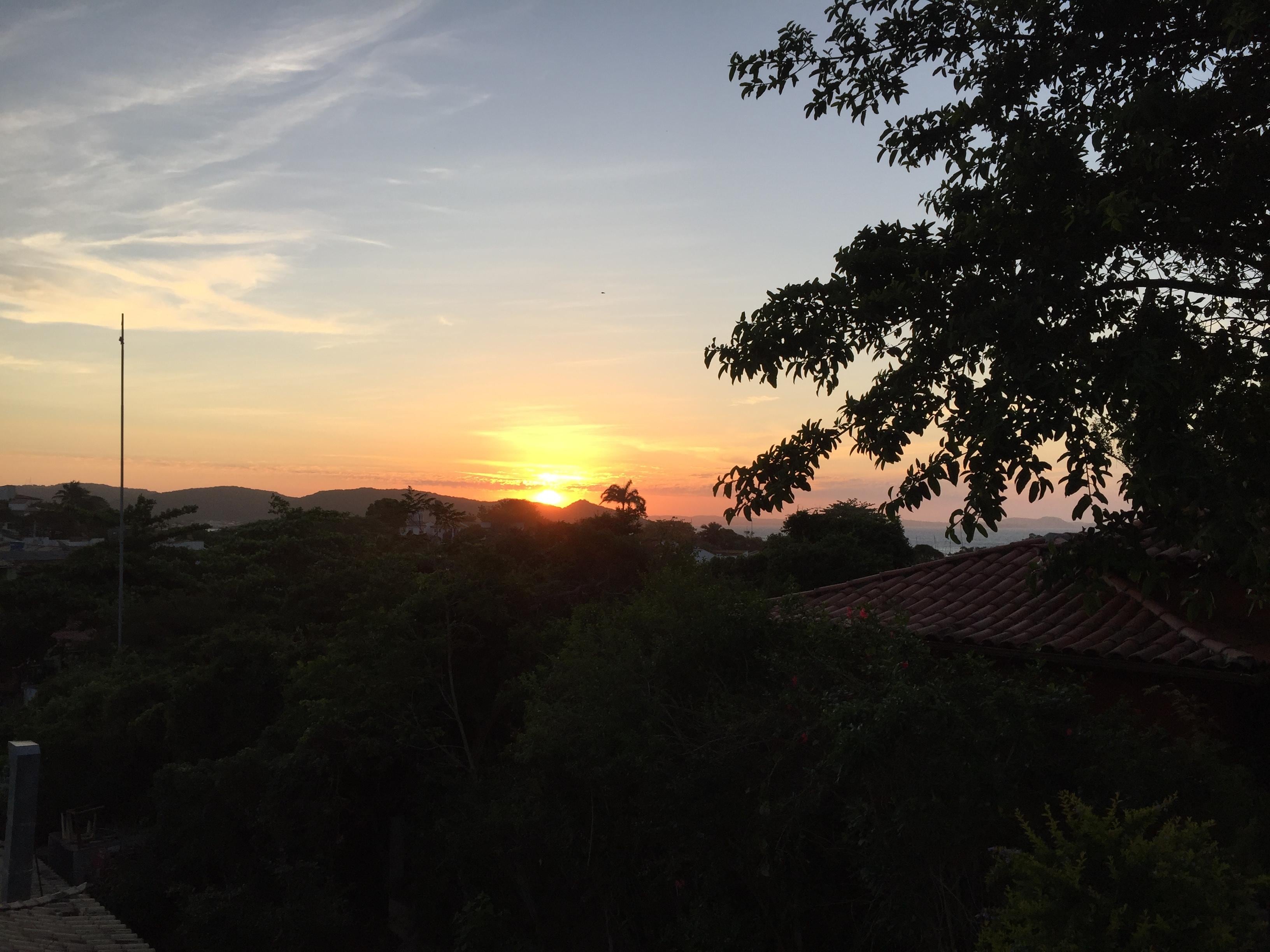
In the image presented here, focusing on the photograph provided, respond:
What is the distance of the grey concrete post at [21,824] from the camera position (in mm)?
13445

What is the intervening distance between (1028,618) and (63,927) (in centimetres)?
1196

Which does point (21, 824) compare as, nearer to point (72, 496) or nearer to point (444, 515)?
point (444, 515)

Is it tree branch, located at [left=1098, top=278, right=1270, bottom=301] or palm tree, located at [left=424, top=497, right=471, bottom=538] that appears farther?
palm tree, located at [left=424, top=497, right=471, bottom=538]

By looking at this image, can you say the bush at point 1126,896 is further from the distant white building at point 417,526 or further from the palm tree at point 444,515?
the palm tree at point 444,515

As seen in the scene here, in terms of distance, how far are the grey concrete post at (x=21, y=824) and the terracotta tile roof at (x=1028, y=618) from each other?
1159 centimetres

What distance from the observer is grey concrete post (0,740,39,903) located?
1345 cm

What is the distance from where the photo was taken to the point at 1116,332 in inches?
280

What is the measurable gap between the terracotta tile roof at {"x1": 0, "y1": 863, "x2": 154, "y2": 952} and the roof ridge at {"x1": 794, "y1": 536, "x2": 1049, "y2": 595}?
9.76 meters

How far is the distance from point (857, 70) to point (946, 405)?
3.60 metres

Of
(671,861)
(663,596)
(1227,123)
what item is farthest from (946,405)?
(671,861)

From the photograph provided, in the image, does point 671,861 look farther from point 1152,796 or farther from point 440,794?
point 440,794

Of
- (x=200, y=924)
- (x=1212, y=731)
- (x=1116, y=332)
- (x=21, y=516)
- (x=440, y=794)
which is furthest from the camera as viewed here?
(x=21, y=516)

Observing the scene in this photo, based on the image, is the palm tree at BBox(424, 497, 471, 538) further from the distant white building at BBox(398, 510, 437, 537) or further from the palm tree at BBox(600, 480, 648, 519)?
the palm tree at BBox(600, 480, 648, 519)

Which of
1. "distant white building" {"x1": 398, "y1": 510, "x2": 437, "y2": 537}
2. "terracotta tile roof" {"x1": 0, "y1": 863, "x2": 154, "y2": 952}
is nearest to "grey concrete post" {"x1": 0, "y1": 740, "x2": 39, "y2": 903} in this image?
"terracotta tile roof" {"x1": 0, "y1": 863, "x2": 154, "y2": 952}
